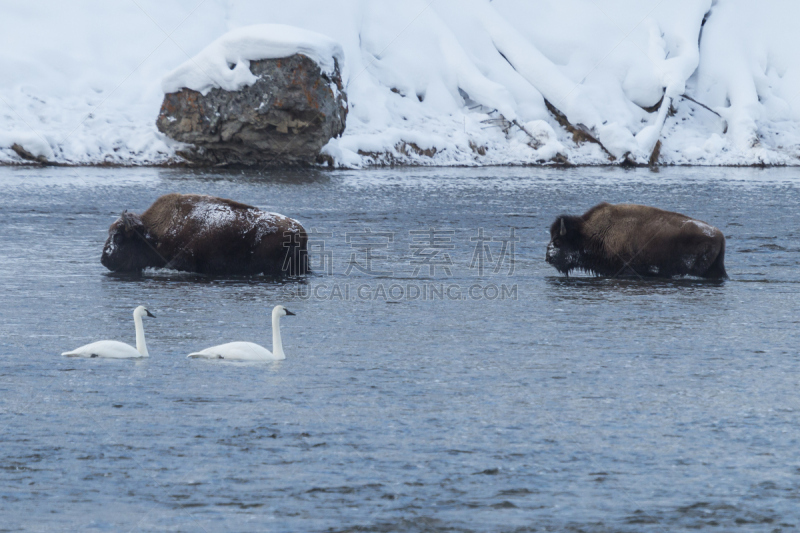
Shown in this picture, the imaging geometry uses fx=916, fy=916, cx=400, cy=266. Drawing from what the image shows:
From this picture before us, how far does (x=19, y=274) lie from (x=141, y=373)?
627cm

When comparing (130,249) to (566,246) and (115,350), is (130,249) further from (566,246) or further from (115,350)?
(566,246)

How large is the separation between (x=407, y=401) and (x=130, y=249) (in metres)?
7.91

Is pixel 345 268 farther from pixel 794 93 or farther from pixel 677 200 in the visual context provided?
pixel 794 93

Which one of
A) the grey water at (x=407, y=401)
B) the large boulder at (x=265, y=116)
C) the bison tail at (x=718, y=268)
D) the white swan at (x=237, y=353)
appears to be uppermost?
the large boulder at (x=265, y=116)

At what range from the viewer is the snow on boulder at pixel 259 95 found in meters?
36.0

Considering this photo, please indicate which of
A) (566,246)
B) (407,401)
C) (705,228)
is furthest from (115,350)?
(705,228)

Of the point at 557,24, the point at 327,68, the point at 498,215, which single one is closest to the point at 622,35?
the point at 557,24

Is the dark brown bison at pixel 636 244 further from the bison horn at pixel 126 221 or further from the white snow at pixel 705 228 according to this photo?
the bison horn at pixel 126 221

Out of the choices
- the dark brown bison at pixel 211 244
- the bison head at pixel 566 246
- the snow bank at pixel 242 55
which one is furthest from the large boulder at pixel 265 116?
the bison head at pixel 566 246

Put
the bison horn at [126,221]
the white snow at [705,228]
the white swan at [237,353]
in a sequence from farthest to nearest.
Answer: the bison horn at [126,221] < the white snow at [705,228] < the white swan at [237,353]

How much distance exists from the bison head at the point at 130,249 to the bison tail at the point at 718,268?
8389mm

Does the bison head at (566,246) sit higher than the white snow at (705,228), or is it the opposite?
the white snow at (705,228)

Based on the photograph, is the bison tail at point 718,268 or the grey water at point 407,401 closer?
the grey water at point 407,401

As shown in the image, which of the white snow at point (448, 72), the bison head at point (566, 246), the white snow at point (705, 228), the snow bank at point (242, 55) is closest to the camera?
the white snow at point (705, 228)
